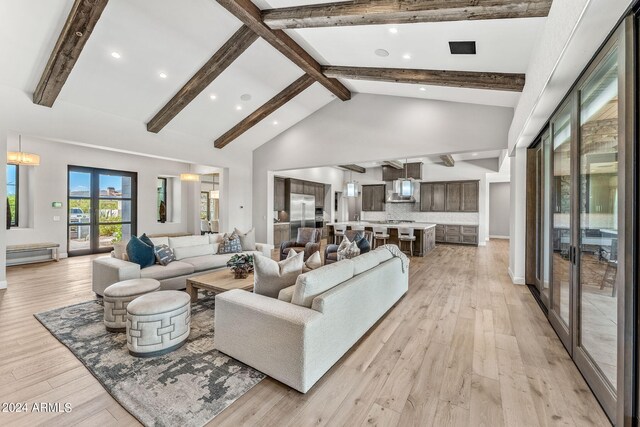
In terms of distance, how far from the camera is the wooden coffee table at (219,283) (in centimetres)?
331

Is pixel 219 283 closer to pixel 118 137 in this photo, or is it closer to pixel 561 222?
pixel 561 222

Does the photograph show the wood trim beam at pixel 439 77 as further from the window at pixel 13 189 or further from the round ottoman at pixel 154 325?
the window at pixel 13 189

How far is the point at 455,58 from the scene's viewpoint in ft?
13.3

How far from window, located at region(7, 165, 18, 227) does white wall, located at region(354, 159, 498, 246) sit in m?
10.8

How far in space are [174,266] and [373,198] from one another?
8.98 metres

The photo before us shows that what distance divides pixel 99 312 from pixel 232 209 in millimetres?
5041

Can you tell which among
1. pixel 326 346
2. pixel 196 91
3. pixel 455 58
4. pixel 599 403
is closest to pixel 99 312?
pixel 326 346

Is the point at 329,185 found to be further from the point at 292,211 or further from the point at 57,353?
the point at 57,353

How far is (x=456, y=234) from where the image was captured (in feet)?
33.0

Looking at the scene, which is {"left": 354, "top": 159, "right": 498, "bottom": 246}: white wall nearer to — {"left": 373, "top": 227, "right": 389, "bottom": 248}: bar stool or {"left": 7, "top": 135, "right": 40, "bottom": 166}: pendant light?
{"left": 373, "top": 227, "right": 389, "bottom": 248}: bar stool

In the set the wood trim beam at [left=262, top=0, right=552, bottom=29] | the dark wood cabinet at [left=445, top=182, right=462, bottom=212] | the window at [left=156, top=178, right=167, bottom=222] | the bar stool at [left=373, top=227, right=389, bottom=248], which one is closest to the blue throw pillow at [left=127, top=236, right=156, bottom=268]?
the wood trim beam at [left=262, top=0, right=552, bottom=29]

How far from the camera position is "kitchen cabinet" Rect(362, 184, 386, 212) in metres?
11.7

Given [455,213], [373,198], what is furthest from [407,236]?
[373,198]

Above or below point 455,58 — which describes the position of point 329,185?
below
